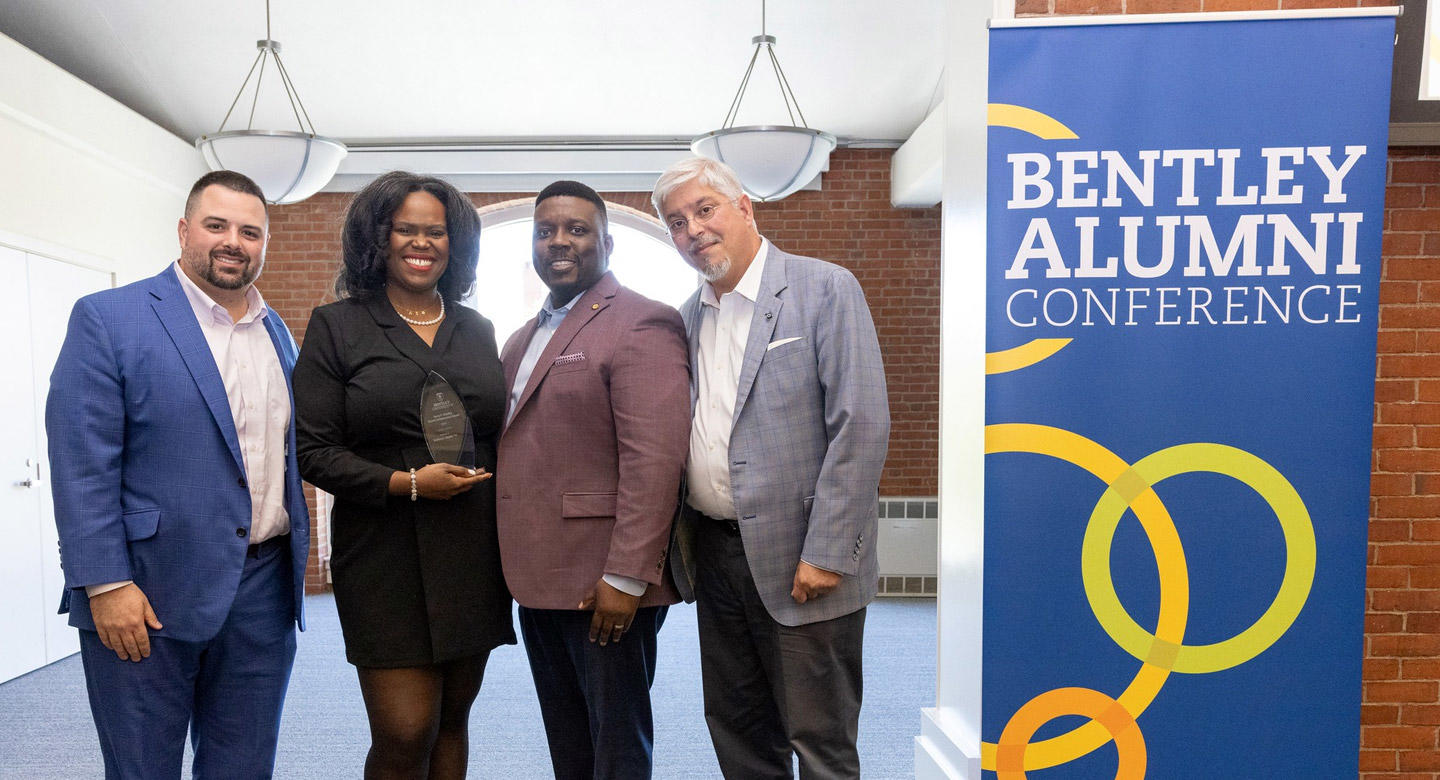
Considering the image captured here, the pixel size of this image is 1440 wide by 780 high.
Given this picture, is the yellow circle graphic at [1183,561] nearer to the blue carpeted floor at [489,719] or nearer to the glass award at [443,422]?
the glass award at [443,422]

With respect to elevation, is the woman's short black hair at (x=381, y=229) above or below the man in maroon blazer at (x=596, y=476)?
above

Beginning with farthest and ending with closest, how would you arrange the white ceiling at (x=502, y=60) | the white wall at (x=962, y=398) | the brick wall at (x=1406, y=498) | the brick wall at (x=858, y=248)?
1. the brick wall at (x=858, y=248)
2. the white ceiling at (x=502, y=60)
3. the brick wall at (x=1406, y=498)
4. the white wall at (x=962, y=398)

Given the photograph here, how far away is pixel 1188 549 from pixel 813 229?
4672mm

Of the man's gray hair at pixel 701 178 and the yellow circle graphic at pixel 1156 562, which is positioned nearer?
the yellow circle graphic at pixel 1156 562

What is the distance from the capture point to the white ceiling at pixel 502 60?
4.59 metres

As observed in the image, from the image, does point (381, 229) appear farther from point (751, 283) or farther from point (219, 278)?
point (751, 283)

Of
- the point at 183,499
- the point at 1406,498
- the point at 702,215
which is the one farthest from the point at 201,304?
the point at 1406,498

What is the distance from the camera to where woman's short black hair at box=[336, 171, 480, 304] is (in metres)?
1.82

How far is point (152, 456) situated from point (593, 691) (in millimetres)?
976

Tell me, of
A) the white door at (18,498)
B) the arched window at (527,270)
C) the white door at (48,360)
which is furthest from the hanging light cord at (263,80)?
the arched window at (527,270)

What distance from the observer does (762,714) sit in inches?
80.0

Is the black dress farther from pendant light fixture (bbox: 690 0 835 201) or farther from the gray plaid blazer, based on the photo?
pendant light fixture (bbox: 690 0 835 201)

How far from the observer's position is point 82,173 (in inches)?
183

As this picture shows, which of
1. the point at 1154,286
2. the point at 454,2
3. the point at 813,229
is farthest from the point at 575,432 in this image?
the point at 813,229
